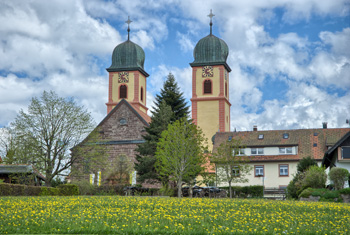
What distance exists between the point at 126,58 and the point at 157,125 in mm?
43453

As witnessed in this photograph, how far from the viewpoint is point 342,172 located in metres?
35.8

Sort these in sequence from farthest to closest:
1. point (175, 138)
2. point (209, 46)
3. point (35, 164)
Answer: point (209, 46), point (35, 164), point (175, 138)

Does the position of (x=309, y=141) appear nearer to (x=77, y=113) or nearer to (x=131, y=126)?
(x=131, y=126)

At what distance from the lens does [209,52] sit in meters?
80.1

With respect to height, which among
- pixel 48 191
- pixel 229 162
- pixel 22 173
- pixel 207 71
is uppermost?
pixel 207 71

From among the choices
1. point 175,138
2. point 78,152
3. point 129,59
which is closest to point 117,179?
point 78,152

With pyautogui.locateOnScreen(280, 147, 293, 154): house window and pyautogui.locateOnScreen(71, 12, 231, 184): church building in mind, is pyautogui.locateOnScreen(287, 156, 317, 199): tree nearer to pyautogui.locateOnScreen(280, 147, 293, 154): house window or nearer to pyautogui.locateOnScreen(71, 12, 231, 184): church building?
pyautogui.locateOnScreen(280, 147, 293, 154): house window

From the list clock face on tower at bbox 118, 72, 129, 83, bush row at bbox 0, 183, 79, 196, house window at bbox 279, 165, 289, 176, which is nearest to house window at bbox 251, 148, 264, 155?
house window at bbox 279, 165, 289, 176

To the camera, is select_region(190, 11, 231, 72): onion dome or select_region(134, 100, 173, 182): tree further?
select_region(190, 11, 231, 72): onion dome

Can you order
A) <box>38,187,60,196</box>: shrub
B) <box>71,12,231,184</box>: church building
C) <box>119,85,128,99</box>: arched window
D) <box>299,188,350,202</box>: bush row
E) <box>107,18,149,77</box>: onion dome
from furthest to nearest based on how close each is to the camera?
<box>107,18,149,77</box>: onion dome
<box>119,85,128,99</box>: arched window
<box>71,12,231,184</box>: church building
<box>38,187,60,196</box>: shrub
<box>299,188,350,202</box>: bush row

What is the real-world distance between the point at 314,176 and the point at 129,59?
5769 centimetres

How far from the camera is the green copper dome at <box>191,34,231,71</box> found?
7944 cm

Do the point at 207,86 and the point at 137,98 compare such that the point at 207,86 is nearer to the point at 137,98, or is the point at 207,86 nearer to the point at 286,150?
the point at 137,98

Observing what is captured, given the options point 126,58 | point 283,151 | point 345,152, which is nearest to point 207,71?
point 126,58
